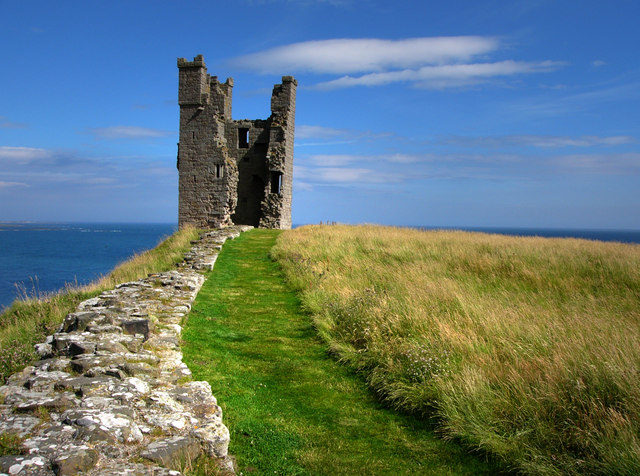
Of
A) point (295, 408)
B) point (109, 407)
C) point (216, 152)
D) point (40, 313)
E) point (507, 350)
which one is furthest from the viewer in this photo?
point (216, 152)

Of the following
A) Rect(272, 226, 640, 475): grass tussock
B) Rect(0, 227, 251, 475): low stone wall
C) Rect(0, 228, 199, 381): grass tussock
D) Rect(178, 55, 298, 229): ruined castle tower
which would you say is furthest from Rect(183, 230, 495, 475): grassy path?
A: Rect(178, 55, 298, 229): ruined castle tower

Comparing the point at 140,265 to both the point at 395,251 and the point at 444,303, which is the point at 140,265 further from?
the point at 444,303

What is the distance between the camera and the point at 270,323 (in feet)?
27.0

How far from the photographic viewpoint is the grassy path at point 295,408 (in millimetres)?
3918

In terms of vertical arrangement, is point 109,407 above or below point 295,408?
above

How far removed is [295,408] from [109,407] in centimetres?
201

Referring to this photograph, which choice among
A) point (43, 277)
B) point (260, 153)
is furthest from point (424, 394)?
point (43, 277)

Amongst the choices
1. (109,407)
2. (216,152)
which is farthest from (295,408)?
(216,152)

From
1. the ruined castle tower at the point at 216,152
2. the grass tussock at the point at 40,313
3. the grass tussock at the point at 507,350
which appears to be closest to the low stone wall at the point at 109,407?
the grass tussock at the point at 40,313

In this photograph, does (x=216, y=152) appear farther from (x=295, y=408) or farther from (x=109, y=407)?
(x=109, y=407)

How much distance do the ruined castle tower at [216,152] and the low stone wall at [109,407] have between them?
20.1 metres

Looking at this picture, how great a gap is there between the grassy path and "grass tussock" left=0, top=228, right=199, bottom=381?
207 cm

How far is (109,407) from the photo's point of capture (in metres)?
3.62

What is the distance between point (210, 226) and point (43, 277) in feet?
58.0
